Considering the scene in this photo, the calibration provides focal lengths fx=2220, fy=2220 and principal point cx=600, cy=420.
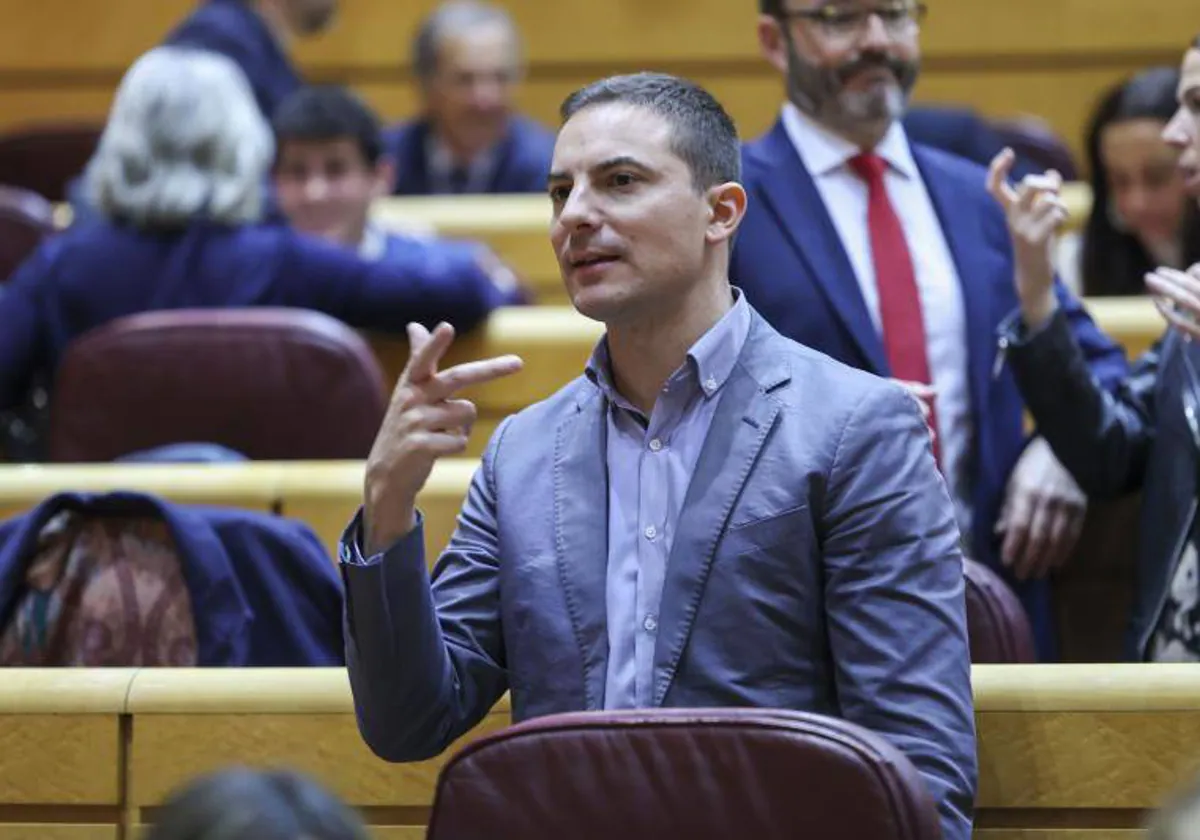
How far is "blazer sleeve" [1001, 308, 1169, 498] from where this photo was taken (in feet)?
4.95

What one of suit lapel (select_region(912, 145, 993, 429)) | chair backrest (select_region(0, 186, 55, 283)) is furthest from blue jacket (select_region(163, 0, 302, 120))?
suit lapel (select_region(912, 145, 993, 429))

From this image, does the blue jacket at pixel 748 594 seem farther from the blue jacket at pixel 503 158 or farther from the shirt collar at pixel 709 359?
the blue jacket at pixel 503 158

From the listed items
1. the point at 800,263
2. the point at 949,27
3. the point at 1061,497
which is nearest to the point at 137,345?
the point at 800,263

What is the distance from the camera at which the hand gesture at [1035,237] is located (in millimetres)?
1515

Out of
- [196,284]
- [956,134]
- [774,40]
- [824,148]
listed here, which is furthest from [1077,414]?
[956,134]

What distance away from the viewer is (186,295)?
2.05 metres

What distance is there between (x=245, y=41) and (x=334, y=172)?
43 cm

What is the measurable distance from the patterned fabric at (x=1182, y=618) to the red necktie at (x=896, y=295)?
20cm

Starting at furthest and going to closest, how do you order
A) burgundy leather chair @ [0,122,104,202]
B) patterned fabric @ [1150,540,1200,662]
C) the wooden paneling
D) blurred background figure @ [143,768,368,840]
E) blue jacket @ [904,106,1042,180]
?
the wooden paneling < burgundy leather chair @ [0,122,104,202] < blue jacket @ [904,106,1042,180] < patterned fabric @ [1150,540,1200,662] < blurred background figure @ [143,768,368,840]

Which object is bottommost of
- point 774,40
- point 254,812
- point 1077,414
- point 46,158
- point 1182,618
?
point 46,158

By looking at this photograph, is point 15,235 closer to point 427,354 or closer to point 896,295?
point 896,295

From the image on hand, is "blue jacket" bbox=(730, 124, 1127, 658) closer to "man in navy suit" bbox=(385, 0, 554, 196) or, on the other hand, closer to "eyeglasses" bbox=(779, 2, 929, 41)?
"eyeglasses" bbox=(779, 2, 929, 41)

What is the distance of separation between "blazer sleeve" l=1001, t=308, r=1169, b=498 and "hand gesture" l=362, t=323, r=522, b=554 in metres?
0.56

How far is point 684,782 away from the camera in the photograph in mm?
1009
